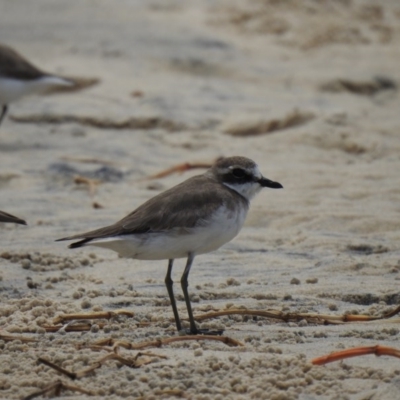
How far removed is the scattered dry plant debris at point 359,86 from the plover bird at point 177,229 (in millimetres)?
6002

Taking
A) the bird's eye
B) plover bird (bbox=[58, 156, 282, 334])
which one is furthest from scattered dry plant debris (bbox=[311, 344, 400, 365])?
the bird's eye

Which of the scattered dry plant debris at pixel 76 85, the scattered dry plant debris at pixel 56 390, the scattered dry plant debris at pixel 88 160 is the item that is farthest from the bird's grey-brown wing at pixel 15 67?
the scattered dry plant debris at pixel 56 390

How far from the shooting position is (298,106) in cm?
1031

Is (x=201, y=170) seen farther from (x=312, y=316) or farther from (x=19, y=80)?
(x=312, y=316)

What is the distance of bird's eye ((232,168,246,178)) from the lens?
5637mm

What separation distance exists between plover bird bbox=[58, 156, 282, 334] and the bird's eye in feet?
0.70

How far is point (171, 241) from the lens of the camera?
5176 mm

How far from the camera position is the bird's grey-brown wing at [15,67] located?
10.3 metres

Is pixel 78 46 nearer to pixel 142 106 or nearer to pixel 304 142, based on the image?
pixel 142 106

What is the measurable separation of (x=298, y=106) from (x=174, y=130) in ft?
4.31

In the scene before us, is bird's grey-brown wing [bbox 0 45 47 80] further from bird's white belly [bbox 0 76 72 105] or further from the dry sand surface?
the dry sand surface

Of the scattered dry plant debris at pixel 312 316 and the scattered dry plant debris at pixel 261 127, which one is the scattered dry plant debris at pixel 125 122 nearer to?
the scattered dry plant debris at pixel 261 127

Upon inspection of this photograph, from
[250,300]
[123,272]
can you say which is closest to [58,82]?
[123,272]

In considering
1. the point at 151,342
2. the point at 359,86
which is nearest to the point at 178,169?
the point at 359,86
